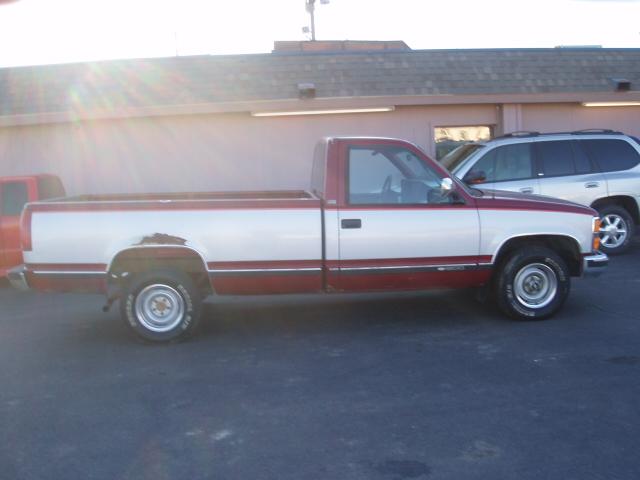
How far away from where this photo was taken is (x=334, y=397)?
5.33 meters

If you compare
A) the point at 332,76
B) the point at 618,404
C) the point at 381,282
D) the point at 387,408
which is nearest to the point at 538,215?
the point at 381,282

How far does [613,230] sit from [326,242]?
607 cm

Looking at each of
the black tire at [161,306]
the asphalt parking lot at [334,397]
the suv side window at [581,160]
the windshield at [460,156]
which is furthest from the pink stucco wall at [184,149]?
the black tire at [161,306]

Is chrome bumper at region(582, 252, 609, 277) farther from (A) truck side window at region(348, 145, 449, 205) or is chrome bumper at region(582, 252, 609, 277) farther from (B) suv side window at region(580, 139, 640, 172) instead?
(B) suv side window at region(580, 139, 640, 172)

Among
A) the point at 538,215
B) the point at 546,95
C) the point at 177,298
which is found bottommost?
the point at 177,298

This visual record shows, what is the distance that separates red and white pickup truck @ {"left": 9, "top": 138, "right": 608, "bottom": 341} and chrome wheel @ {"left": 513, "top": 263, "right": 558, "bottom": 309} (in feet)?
0.04

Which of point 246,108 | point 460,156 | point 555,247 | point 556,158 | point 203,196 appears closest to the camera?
point 555,247

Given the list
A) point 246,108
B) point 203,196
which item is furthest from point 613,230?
point 246,108

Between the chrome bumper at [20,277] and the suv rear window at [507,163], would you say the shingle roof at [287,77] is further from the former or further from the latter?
the chrome bumper at [20,277]

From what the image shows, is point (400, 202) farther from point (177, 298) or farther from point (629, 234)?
point (629, 234)

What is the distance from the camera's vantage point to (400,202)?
701cm

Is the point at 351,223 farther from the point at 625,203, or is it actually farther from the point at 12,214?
the point at 625,203

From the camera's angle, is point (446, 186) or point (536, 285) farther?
point (536, 285)

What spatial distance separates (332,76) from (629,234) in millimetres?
6112
